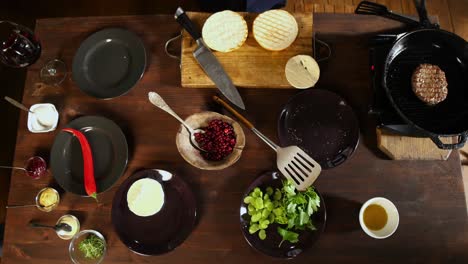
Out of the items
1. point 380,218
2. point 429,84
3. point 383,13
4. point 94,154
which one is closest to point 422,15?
point 383,13

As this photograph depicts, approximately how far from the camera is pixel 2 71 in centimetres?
214

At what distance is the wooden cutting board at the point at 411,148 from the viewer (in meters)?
1.31

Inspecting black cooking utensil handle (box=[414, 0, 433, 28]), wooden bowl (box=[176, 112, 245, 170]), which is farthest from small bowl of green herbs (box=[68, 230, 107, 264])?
black cooking utensil handle (box=[414, 0, 433, 28])

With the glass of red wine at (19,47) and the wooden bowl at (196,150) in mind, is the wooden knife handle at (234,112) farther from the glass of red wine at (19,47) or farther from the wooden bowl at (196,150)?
the glass of red wine at (19,47)

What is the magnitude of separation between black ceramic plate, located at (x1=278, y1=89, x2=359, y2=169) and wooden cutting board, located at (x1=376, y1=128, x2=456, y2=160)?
0.11 m

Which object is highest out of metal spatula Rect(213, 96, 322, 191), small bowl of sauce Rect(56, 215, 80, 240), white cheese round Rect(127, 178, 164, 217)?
metal spatula Rect(213, 96, 322, 191)

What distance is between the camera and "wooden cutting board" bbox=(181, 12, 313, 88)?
1.36m

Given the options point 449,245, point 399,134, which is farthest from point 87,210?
point 449,245

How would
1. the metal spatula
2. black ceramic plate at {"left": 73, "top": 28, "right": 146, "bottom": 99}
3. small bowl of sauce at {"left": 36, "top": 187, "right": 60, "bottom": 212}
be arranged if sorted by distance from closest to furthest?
the metal spatula < small bowl of sauce at {"left": 36, "top": 187, "right": 60, "bottom": 212} < black ceramic plate at {"left": 73, "top": 28, "right": 146, "bottom": 99}

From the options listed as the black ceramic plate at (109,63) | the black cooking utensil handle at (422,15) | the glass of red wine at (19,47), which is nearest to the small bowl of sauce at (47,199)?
the black ceramic plate at (109,63)

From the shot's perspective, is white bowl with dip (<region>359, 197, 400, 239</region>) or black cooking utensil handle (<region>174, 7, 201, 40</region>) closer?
white bowl with dip (<region>359, 197, 400, 239</region>)

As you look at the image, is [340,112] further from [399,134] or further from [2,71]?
[2,71]

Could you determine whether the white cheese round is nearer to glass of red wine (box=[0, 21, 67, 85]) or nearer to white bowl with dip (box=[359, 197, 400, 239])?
glass of red wine (box=[0, 21, 67, 85])

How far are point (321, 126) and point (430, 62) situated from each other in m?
0.47
